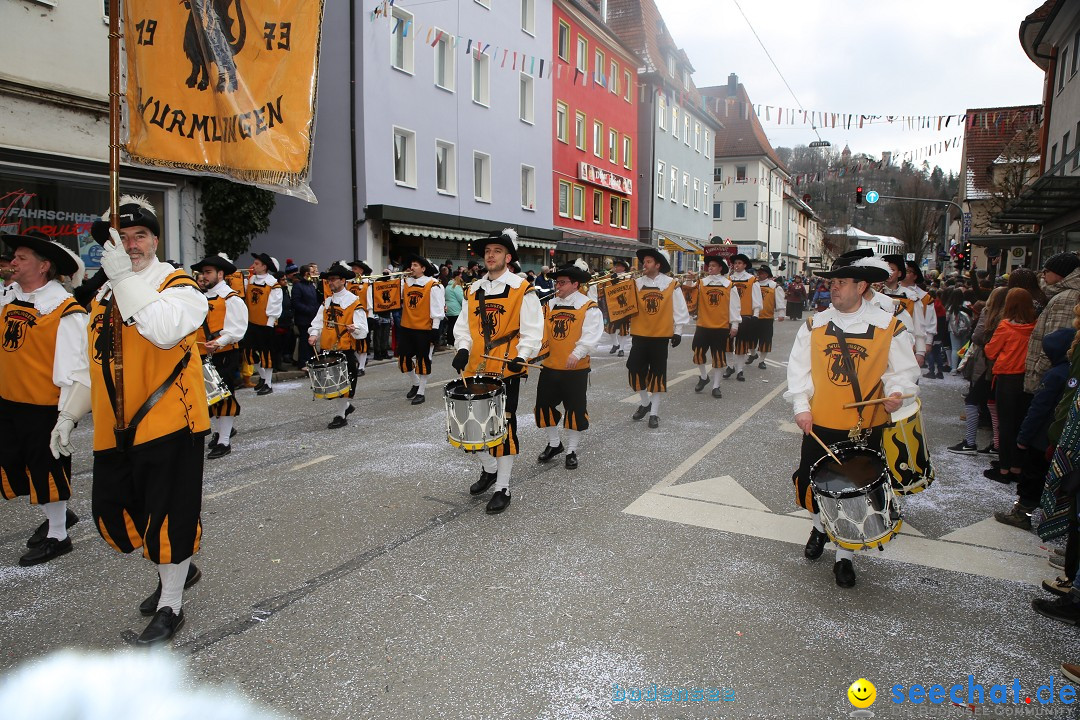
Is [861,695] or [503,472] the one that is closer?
[861,695]

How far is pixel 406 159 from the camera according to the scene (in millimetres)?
21641

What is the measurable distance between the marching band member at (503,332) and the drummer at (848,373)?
2117mm

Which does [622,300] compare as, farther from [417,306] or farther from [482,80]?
[482,80]

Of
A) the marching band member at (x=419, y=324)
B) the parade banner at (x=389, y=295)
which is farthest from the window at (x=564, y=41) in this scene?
the marching band member at (x=419, y=324)

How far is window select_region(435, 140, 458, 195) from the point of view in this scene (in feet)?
76.0

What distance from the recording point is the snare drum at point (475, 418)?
16.6 feet

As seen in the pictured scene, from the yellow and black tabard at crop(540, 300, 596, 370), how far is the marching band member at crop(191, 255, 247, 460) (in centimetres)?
295

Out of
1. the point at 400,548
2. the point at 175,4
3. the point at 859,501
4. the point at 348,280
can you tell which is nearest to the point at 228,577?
the point at 400,548

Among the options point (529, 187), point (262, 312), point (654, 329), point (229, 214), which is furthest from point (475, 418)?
point (529, 187)

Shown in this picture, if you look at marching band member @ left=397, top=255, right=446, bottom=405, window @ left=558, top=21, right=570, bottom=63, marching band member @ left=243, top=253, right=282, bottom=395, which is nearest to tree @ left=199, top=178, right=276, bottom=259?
marching band member @ left=243, top=253, right=282, bottom=395

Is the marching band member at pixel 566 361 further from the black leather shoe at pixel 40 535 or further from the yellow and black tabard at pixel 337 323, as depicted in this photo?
the black leather shoe at pixel 40 535

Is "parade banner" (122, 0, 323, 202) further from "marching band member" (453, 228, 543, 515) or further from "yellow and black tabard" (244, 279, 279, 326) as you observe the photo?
"yellow and black tabard" (244, 279, 279, 326)

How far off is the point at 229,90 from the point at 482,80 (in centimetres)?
2183

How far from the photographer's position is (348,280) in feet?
33.2
